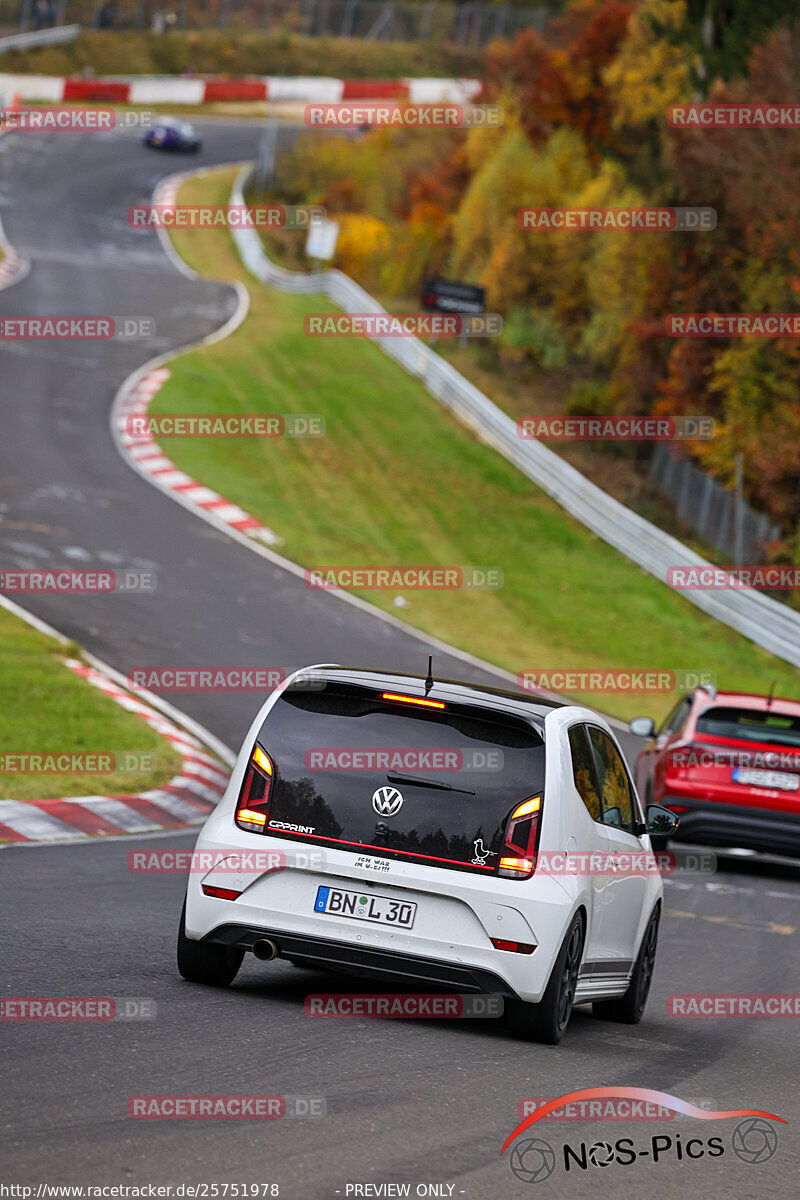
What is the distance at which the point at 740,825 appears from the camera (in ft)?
52.1

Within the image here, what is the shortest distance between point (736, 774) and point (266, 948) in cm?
928

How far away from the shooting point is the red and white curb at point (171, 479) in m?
29.0

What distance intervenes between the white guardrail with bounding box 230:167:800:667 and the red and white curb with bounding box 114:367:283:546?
768 cm

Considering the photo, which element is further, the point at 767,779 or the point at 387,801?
the point at 767,779

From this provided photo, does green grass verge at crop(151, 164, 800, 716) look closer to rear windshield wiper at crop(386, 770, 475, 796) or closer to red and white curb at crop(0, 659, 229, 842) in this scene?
red and white curb at crop(0, 659, 229, 842)

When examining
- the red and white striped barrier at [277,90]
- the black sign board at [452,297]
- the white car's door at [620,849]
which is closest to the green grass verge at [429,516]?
the black sign board at [452,297]

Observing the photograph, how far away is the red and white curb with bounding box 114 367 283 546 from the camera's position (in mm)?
29047

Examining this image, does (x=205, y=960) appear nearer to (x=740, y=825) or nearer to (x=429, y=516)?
(x=740, y=825)

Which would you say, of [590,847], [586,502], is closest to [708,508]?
[586,502]

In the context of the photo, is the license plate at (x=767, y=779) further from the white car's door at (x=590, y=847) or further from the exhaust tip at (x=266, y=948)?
the exhaust tip at (x=266, y=948)

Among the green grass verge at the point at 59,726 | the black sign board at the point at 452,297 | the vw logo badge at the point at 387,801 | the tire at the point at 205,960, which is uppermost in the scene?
the vw logo badge at the point at 387,801

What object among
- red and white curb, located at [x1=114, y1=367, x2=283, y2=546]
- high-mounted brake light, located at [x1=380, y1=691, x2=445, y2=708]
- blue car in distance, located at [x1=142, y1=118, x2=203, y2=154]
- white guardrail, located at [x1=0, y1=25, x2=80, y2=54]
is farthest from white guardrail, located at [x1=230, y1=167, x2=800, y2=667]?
white guardrail, located at [x1=0, y1=25, x2=80, y2=54]

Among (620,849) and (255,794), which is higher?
(255,794)

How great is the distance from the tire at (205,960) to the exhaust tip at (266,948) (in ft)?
0.85
